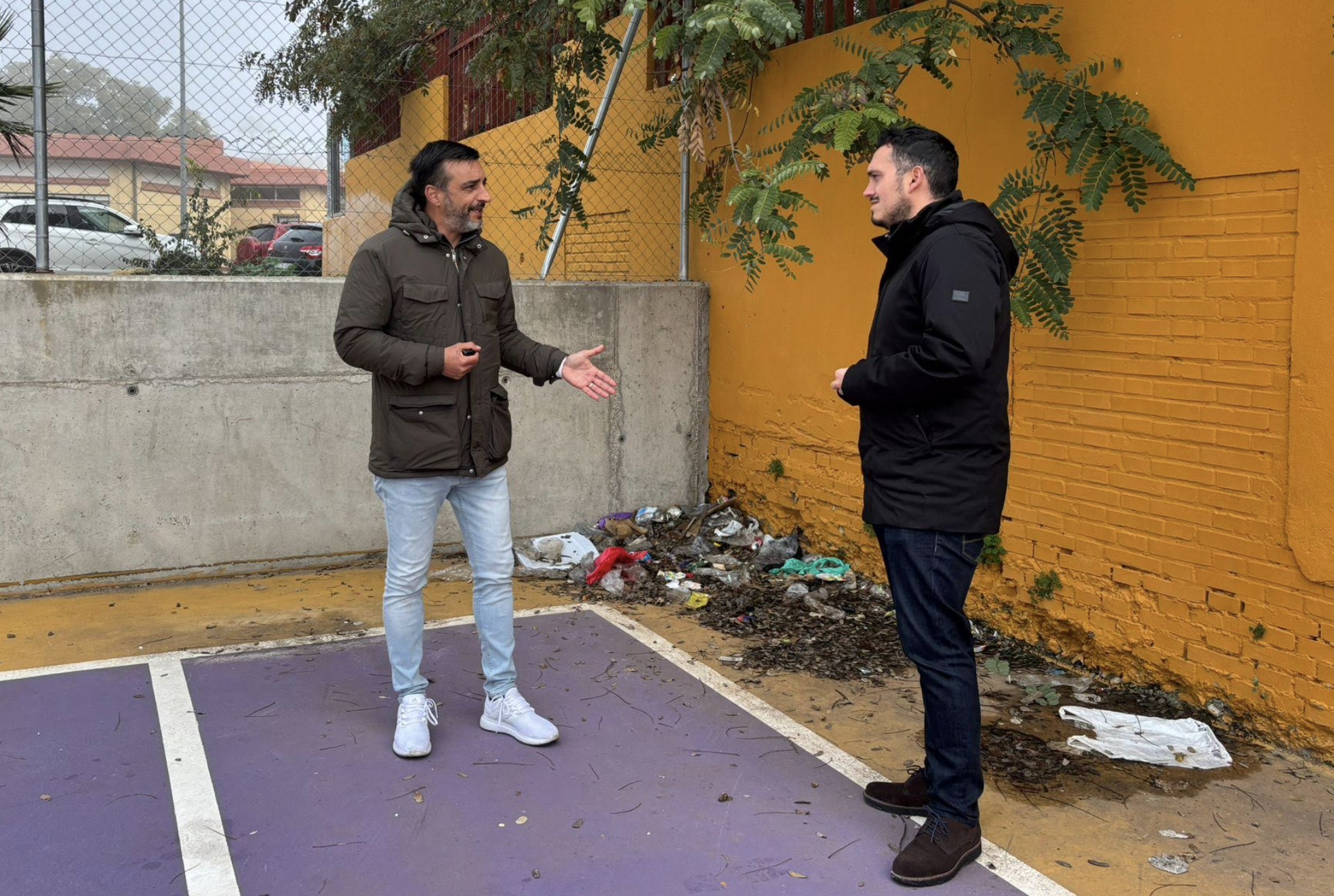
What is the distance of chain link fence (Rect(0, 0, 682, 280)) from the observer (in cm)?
625

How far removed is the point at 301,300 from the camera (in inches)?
262

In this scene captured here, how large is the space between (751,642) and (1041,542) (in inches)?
57.5

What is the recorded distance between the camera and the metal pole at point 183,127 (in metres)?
6.65

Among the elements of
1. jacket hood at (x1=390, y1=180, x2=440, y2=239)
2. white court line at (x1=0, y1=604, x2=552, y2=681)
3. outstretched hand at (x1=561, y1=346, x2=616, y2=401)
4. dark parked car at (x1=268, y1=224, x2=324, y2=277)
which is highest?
dark parked car at (x1=268, y1=224, x2=324, y2=277)

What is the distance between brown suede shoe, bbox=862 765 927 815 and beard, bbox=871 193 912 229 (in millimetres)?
1766

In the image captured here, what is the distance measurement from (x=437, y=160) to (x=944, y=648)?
248cm

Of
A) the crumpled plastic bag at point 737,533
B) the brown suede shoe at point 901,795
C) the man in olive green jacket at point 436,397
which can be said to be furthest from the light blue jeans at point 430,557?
the crumpled plastic bag at point 737,533

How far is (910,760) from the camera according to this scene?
4.19 m

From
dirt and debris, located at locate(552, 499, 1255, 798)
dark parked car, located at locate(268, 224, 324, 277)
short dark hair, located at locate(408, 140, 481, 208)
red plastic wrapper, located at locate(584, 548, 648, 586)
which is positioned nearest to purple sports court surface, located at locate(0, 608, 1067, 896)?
dirt and debris, located at locate(552, 499, 1255, 798)

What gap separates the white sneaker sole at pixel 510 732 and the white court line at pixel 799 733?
2.83ft

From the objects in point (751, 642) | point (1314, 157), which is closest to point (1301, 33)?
point (1314, 157)

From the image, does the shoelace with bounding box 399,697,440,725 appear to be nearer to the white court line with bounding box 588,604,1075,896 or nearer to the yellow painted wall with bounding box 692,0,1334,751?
the white court line with bounding box 588,604,1075,896

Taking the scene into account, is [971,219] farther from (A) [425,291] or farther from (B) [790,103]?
(B) [790,103]

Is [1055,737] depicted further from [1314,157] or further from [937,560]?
[1314,157]
